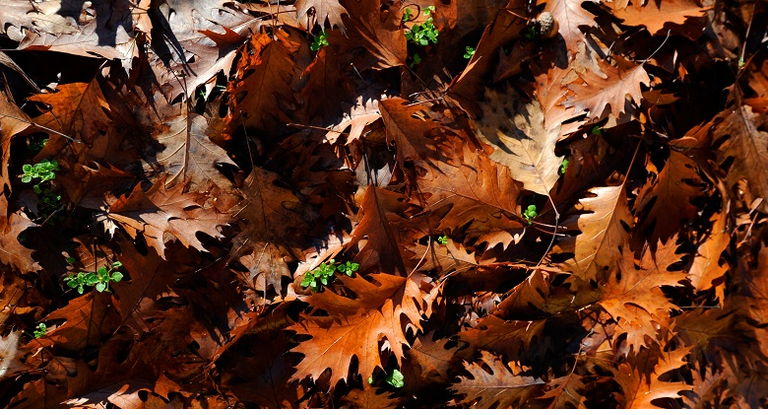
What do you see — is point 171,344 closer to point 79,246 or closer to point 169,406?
point 169,406

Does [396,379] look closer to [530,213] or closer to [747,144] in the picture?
[530,213]

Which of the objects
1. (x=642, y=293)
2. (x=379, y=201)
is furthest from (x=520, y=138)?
(x=642, y=293)

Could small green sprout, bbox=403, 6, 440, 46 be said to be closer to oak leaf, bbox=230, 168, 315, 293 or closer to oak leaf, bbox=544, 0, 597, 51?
oak leaf, bbox=544, 0, 597, 51

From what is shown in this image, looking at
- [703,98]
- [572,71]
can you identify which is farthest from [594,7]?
[703,98]

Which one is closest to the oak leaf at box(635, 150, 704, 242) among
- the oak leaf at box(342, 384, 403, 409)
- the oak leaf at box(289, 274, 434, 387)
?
the oak leaf at box(289, 274, 434, 387)

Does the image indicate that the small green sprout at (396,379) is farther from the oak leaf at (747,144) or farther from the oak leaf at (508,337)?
the oak leaf at (747,144)
